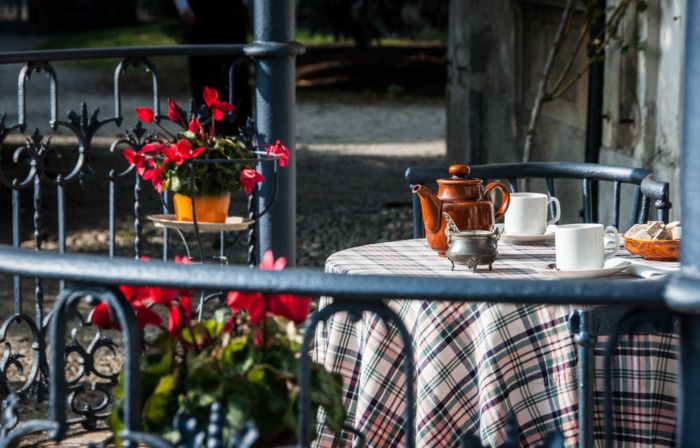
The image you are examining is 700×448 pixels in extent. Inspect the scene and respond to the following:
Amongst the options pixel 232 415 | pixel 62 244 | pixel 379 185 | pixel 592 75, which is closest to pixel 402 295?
pixel 232 415

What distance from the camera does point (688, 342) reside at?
5.84 feet

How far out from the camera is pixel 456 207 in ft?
10.9

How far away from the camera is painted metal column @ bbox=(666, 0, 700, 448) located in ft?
5.72

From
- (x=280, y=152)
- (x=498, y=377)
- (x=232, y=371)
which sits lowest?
(x=498, y=377)

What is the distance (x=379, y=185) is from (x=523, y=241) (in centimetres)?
740

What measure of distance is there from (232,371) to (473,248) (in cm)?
124

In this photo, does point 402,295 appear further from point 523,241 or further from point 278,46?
point 278,46

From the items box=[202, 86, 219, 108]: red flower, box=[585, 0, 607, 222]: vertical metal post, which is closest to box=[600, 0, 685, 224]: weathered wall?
box=[585, 0, 607, 222]: vertical metal post

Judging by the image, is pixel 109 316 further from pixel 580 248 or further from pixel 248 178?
pixel 248 178

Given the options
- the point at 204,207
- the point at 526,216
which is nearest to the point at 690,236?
the point at 526,216

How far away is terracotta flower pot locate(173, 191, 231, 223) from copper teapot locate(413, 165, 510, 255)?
830 millimetres

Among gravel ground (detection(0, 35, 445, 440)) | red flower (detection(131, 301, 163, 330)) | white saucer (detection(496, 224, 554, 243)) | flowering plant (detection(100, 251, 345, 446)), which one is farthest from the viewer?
gravel ground (detection(0, 35, 445, 440))

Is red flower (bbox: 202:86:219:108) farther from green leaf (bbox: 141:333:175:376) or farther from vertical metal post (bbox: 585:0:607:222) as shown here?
vertical metal post (bbox: 585:0:607:222)

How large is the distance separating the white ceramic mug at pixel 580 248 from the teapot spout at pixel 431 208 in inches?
13.2
